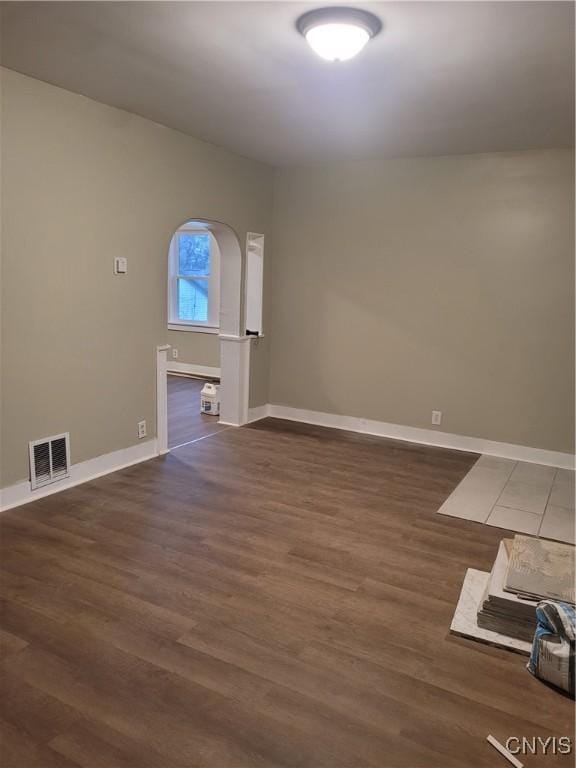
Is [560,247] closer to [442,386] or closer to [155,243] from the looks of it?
[442,386]

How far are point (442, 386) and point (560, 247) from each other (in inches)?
57.3

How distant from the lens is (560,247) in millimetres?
4480

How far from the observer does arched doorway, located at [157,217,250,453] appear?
209 inches

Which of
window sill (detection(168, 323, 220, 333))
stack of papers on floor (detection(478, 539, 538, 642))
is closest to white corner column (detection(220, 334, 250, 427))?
window sill (detection(168, 323, 220, 333))

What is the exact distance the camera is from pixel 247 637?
2305 millimetres

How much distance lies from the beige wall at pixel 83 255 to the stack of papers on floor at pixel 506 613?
107 inches

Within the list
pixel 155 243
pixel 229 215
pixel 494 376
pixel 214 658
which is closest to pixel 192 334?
pixel 229 215

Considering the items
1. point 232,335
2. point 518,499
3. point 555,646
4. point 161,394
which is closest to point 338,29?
point 555,646

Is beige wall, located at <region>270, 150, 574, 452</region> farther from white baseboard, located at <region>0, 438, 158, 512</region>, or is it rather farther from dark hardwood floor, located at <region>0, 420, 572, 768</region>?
white baseboard, located at <region>0, 438, 158, 512</region>

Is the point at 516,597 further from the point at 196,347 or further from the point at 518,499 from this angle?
the point at 196,347

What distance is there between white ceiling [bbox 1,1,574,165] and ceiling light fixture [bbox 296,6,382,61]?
0.19ft

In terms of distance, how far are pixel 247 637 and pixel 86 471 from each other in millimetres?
2091

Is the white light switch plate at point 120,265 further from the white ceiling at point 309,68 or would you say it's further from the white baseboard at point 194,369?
the white baseboard at point 194,369

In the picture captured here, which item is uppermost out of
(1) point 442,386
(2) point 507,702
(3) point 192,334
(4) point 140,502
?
(3) point 192,334
